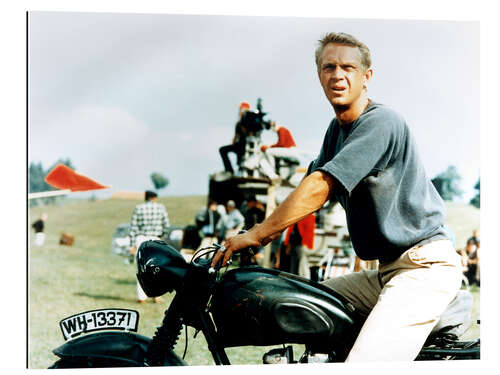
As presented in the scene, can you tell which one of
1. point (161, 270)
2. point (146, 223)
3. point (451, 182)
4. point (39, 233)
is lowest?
point (39, 233)

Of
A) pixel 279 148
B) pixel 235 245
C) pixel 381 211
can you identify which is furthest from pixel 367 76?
pixel 279 148

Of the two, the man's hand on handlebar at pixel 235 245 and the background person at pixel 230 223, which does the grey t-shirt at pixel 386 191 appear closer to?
the man's hand on handlebar at pixel 235 245

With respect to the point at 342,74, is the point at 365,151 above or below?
below

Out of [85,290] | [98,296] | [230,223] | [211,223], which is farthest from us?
[211,223]

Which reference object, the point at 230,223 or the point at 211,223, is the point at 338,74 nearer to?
the point at 230,223

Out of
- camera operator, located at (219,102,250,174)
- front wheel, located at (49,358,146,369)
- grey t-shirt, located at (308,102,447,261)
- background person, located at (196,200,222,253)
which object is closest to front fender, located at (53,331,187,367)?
front wheel, located at (49,358,146,369)

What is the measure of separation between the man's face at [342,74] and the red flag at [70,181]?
5274mm

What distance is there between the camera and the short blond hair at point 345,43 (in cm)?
237

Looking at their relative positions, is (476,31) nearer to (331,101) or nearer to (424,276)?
(331,101)

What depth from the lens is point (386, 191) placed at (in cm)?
221

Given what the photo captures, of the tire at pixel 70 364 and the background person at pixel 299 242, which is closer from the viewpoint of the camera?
the tire at pixel 70 364

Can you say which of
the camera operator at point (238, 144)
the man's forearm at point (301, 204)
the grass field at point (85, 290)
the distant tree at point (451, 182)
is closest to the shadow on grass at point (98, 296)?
the grass field at point (85, 290)

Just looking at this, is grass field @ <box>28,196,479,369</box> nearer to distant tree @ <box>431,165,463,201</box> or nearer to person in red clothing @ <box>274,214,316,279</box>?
distant tree @ <box>431,165,463,201</box>

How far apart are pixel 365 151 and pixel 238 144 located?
10112 millimetres
